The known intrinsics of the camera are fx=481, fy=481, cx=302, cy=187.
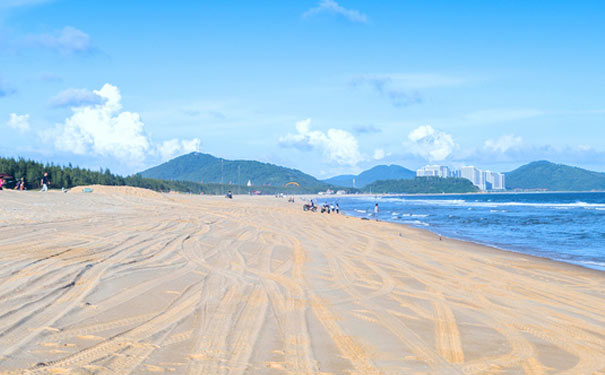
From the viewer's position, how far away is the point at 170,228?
16.1 meters

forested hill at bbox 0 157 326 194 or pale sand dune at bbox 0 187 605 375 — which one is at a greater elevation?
forested hill at bbox 0 157 326 194

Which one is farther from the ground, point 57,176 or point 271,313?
point 57,176

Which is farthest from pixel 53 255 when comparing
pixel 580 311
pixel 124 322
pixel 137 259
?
pixel 580 311

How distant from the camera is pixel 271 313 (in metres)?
6.13

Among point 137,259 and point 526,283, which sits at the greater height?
point 137,259

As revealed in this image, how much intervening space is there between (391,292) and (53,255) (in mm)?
6341

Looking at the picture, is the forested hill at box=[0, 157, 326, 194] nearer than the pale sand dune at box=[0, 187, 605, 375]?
No

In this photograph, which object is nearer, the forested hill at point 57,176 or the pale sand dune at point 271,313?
the pale sand dune at point 271,313

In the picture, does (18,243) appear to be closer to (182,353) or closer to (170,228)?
(170,228)

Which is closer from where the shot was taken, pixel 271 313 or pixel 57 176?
pixel 271 313

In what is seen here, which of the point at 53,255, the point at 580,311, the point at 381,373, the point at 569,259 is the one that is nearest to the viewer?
the point at 381,373

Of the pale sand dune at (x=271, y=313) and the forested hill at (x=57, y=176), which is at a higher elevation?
the forested hill at (x=57, y=176)

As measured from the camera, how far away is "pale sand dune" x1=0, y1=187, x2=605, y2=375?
4.40m

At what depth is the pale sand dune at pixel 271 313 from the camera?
14.4ft
